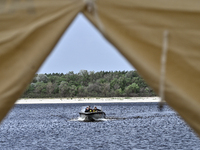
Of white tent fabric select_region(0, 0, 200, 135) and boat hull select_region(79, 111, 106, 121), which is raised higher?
white tent fabric select_region(0, 0, 200, 135)

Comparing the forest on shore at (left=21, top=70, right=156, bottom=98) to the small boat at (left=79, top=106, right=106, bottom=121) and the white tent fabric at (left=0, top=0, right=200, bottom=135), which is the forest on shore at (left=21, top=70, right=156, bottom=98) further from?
the white tent fabric at (left=0, top=0, right=200, bottom=135)

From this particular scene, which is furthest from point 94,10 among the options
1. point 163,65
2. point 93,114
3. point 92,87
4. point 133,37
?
point 92,87

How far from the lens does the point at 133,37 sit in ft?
8.89

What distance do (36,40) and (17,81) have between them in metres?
0.32

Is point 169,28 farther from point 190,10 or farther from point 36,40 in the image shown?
point 36,40

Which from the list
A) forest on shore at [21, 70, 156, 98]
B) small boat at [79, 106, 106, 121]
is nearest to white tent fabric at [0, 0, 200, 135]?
small boat at [79, 106, 106, 121]

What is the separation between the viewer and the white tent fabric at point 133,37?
2691 millimetres

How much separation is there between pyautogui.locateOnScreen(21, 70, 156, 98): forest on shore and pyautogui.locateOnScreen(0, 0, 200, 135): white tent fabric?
115513mm

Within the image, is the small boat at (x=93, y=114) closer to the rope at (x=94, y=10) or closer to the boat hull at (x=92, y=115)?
the boat hull at (x=92, y=115)

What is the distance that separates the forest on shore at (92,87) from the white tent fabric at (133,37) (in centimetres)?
11551

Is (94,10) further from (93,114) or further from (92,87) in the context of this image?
(92,87)

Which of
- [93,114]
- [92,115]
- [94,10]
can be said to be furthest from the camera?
[92,115]

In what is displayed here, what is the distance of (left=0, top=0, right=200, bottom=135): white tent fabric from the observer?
2.69 m

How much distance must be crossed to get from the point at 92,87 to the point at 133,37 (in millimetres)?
119648
